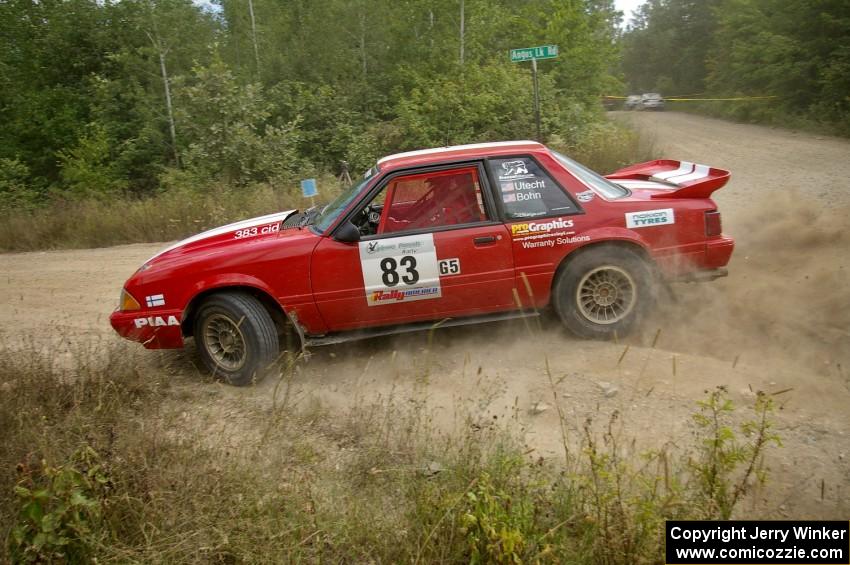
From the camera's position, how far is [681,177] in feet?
18.8

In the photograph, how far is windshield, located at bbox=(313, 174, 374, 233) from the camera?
5211mm

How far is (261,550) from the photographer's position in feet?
9.78

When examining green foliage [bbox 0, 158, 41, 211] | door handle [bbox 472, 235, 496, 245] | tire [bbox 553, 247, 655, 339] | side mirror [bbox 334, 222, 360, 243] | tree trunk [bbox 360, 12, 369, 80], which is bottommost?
tire [bbox 553, 247, 655, 339]

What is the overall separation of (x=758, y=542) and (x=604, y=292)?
8.79 ft

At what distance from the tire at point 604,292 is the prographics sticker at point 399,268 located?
1.11 metres

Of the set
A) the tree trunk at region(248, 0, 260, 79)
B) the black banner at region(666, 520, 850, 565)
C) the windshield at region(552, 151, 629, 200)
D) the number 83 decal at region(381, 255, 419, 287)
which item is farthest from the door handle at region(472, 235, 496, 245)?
the tree trunk at region(248, 0, 260, 79)

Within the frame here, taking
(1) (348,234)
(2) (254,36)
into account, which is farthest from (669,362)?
(2) (254,36)

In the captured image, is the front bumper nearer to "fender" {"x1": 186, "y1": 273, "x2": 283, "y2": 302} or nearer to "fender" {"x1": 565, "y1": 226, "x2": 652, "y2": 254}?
"fender" {"x1": 186, "y1": 273, "x2": 283, "y2": 302}

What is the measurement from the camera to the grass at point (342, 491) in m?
2.92

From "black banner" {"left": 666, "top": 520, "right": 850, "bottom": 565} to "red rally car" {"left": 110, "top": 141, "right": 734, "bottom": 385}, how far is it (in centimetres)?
241

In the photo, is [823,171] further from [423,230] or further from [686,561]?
[686,561]

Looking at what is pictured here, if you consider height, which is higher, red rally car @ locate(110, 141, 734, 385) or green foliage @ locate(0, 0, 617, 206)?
green foliage @ locate(0, 0, 617, 206)

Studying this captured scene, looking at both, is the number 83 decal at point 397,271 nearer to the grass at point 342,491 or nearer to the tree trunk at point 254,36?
the grass at point 342,491

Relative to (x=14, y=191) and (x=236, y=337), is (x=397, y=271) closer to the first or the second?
(x=236, y=337)
